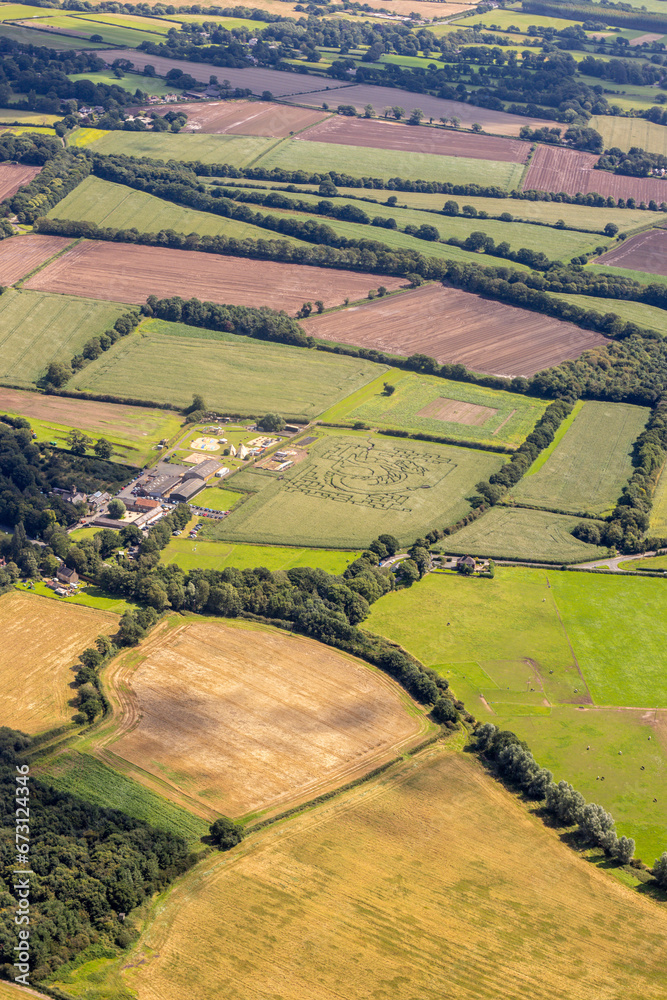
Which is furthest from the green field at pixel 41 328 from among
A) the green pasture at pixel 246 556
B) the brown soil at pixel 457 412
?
the brown soil at pixel 457 412

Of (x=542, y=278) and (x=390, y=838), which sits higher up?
(x=542, y=278)

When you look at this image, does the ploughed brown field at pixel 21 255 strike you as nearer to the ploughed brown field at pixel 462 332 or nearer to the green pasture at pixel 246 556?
the ploughed brown field at pixel 462 332

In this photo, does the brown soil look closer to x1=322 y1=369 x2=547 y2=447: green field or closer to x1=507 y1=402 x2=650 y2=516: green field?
x1=322 y1=369 x2=547 y2=447: green field

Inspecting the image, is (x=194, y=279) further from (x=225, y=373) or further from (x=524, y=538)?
(x=524, y=538)

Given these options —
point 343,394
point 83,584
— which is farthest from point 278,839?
point 343,394

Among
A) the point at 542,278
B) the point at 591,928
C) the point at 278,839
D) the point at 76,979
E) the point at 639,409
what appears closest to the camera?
the point at 76,979

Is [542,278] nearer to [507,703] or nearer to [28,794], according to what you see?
[507,703]

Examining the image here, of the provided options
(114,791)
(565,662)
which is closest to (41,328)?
(114,791)
